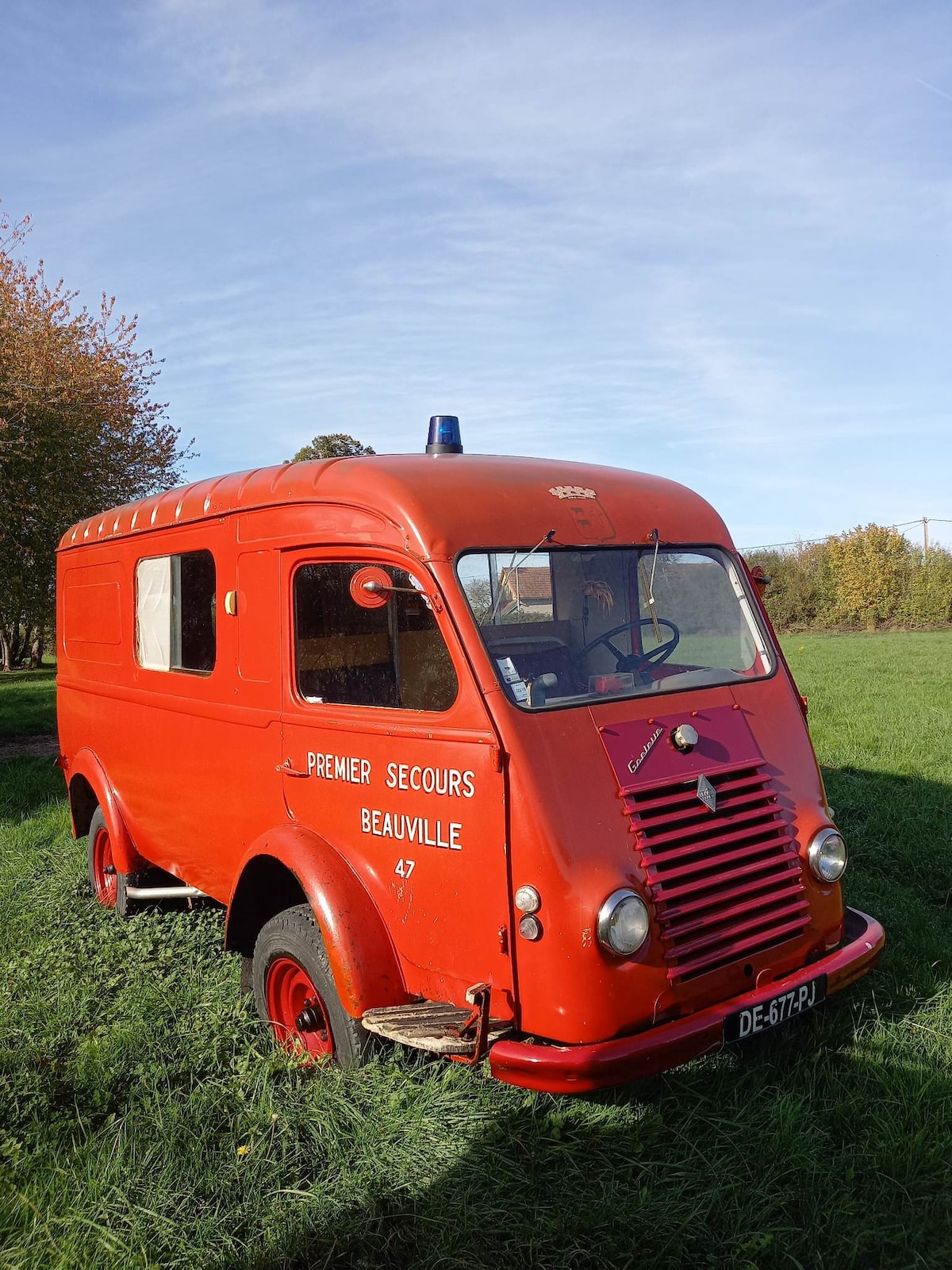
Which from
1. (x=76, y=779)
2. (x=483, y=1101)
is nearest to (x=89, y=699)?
(x=76, y=779)

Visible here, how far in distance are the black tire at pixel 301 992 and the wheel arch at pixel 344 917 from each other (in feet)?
0.50

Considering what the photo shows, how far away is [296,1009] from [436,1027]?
119 centimetres

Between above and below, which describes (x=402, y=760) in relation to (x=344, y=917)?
above

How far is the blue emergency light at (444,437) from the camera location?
4715mm

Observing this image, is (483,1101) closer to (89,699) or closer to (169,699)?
(169,699)

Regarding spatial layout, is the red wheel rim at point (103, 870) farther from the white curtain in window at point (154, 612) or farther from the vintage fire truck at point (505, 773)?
the vintage fire truck at point (505, 773)

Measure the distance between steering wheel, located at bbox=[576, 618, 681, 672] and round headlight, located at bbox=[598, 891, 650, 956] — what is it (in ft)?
3.35

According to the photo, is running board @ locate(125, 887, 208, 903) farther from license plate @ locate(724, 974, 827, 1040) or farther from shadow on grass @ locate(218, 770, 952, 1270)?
license plate @ locate(724, 974, 827, 1040)

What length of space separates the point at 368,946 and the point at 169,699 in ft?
7.06

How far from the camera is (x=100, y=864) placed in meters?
6.47

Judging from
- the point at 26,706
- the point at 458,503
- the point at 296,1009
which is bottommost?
the point at 296,1009

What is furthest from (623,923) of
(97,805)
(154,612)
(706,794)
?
(97,805)

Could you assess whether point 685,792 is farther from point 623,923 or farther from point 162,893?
point 162,893

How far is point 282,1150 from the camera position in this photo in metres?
3.29
